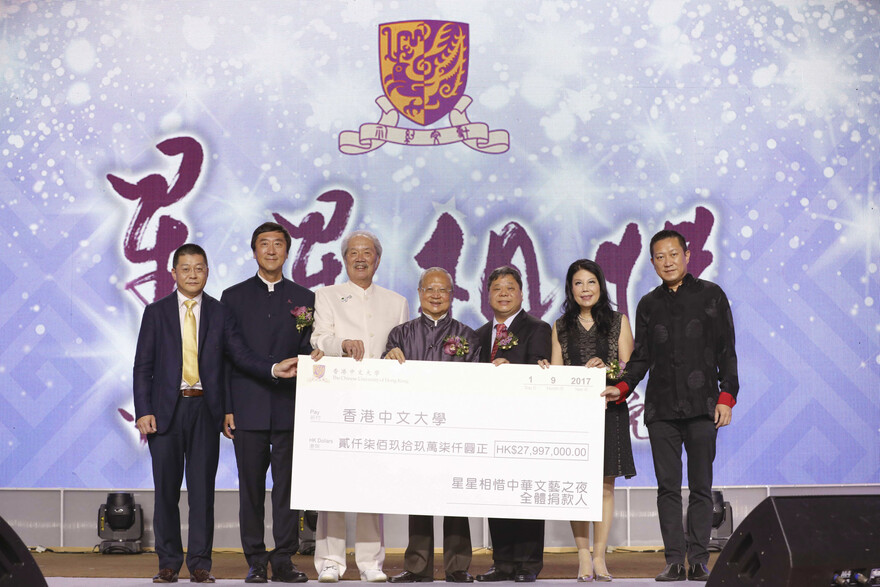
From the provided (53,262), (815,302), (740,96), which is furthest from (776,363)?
(53,262)

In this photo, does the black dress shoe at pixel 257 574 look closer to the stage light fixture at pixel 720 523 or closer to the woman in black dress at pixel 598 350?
the woman in black dress at pixel 598 350

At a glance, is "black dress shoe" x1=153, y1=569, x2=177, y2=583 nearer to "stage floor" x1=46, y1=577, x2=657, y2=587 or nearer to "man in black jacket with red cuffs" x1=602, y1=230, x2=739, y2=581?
"stage floor" x1=46, y1=577, x2=657, y2=587

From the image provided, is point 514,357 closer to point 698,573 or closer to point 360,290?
point 360,290

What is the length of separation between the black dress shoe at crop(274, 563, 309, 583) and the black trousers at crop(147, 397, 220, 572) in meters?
0.28

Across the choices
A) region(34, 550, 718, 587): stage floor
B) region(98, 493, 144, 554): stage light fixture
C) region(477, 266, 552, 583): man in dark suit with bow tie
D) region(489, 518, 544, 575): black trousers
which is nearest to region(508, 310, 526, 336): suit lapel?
region(477, 266, 552, 583): man in dark suit with bow tie

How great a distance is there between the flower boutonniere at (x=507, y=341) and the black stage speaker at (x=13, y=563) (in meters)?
2.00

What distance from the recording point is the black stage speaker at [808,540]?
79.2 inches

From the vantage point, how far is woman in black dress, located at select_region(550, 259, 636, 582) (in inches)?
144

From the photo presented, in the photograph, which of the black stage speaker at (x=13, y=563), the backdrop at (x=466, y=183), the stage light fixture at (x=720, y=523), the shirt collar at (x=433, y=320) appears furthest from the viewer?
the backdrop at (x=466, y=183)

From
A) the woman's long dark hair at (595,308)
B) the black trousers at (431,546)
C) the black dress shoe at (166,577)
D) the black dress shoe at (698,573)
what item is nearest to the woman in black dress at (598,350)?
the woman's long dark hair at (595,308)

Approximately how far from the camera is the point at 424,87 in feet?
17.2

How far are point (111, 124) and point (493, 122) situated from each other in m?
2.34

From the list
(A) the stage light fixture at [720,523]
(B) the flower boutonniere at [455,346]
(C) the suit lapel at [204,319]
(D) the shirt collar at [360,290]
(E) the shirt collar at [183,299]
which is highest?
(D) the shirt collar at [360,290]

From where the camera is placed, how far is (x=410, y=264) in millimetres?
5227
